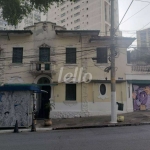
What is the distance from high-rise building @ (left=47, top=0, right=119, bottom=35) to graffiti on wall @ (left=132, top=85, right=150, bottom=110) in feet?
155

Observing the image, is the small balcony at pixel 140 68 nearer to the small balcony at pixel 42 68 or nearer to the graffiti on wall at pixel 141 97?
the graffiti on wall at pixel 141 97

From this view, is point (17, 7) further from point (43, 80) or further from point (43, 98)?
point (43, 98)

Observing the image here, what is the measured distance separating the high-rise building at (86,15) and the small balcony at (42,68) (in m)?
49.9

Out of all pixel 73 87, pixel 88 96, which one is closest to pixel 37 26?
pixel 73 87

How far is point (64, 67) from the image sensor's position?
19.8 metres

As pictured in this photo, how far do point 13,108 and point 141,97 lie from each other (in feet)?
42.6

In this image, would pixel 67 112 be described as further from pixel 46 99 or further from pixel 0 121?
pixel 0 121

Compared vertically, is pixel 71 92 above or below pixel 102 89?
below

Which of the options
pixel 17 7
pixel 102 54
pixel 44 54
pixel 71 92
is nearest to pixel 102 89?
pixel 71 92

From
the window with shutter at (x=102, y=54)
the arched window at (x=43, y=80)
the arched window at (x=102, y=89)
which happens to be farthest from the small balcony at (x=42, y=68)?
the arched window at (x=102, y=89)

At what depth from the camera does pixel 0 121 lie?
45.8 feet

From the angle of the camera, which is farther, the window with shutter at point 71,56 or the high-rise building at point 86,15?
the high-rise building at point 86,15

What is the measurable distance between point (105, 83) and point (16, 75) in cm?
891

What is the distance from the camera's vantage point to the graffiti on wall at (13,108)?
13.9 m
